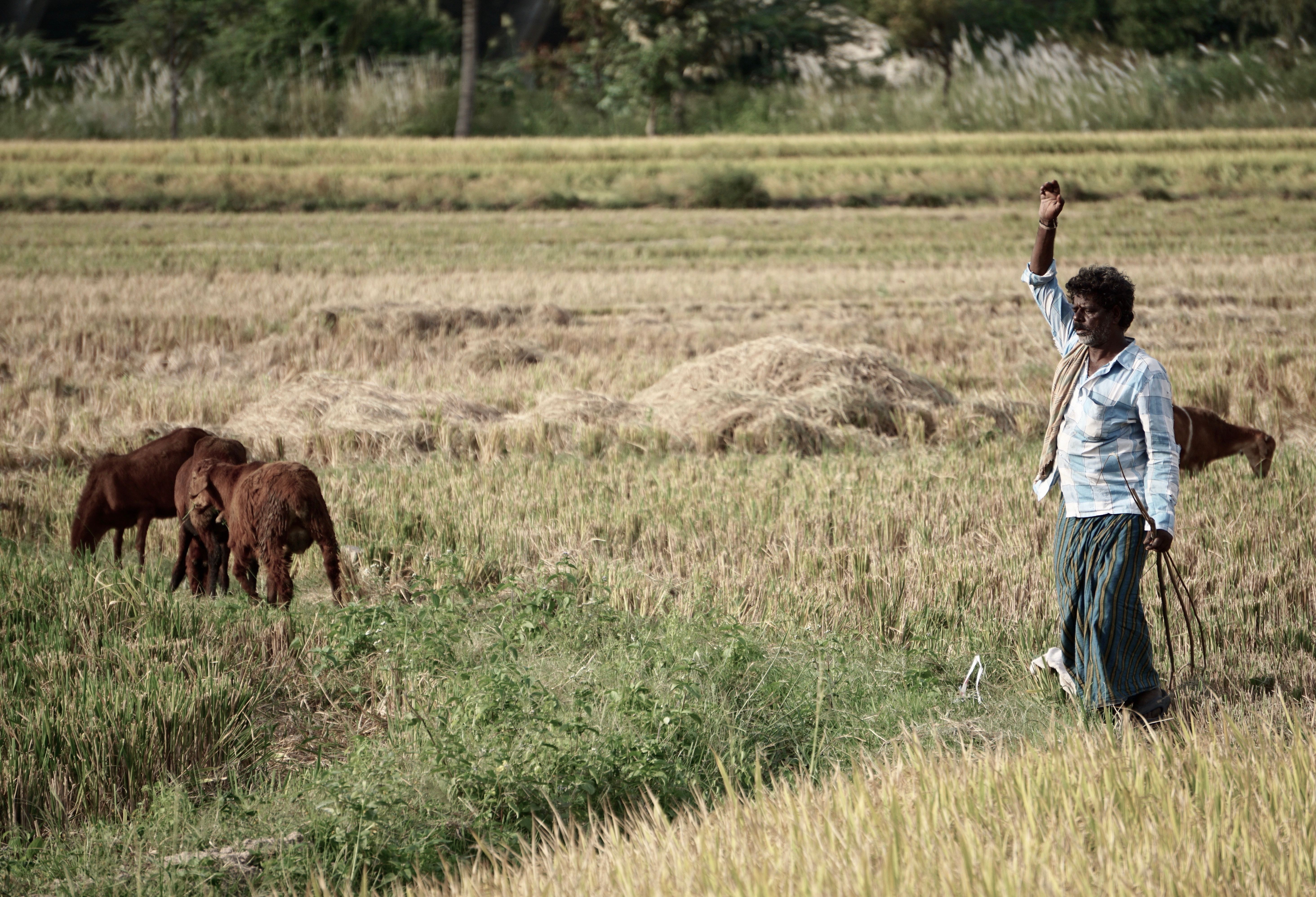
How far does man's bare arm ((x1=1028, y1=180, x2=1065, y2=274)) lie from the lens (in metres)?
3.94

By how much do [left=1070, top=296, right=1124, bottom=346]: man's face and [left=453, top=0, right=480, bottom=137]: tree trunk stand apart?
2591 centimetres

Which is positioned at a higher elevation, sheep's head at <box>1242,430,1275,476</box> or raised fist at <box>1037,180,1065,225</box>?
raised fist at <box>1037,180,1065,225</box>

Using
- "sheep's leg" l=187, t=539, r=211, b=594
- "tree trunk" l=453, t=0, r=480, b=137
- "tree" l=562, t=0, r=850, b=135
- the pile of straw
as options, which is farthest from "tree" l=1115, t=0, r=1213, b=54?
"sheep's leg" l=187, t=539, r=211, b=594

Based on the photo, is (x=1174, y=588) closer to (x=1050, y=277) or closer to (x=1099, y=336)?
(x=1099, y=336)

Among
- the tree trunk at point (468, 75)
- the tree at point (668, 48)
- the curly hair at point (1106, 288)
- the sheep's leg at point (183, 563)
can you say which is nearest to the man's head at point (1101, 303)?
the curly hair at point (1106, 288)

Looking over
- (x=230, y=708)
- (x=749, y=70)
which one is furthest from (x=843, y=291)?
(x=749, y=70)

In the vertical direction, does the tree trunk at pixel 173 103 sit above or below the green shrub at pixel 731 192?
above

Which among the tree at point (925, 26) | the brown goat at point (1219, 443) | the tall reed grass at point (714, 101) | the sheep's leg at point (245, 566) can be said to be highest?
the tree at point (925, 26)

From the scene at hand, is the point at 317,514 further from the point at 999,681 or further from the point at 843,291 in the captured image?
the point at 843,291

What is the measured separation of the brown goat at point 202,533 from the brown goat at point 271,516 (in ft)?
0.51

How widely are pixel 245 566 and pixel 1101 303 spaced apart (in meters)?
3.34

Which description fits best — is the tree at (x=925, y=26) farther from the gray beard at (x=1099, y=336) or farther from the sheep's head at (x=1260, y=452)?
the gray beard at (x=1099, y=336)

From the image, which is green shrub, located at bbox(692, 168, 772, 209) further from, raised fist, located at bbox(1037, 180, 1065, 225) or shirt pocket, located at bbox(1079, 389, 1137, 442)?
shirt pocket, located at bbox(1079, 389, 1137, 442)

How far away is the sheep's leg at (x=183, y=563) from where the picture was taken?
4910 mm
